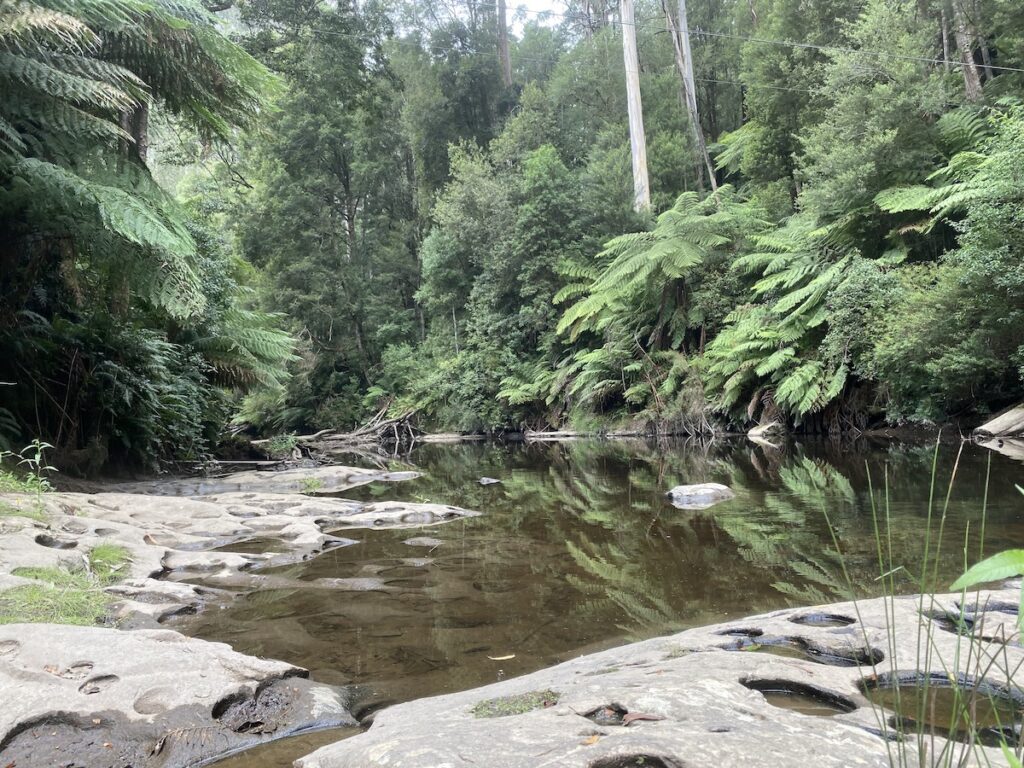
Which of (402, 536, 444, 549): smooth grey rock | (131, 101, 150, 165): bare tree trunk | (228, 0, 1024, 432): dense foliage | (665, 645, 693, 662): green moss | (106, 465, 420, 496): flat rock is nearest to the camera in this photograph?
(665, 645, 693, 662): green moss

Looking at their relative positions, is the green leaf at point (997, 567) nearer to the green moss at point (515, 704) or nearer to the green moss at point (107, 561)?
the green moss at point (515, 704)

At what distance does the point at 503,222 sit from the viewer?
19.4m

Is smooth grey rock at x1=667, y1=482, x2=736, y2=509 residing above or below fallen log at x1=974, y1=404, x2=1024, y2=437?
below

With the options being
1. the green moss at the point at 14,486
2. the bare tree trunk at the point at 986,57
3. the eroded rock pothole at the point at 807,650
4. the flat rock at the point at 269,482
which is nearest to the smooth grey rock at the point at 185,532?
the green moss at the point at 14,486

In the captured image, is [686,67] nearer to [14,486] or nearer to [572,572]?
[572,572]

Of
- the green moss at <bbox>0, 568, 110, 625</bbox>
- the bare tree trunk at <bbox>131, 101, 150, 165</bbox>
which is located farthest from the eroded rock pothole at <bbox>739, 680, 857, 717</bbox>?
the bare tree trunk at <bbox>131, 101, 150, 165</bbox>

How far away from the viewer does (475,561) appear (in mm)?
4027

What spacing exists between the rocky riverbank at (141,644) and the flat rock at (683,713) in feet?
1.28

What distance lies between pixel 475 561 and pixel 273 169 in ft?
68.5

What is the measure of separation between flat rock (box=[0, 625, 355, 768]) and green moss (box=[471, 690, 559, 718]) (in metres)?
0.49

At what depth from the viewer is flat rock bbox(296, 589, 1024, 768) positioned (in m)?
1.27

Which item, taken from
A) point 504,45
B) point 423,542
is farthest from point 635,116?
point 423,542

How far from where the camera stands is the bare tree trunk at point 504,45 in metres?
24.7

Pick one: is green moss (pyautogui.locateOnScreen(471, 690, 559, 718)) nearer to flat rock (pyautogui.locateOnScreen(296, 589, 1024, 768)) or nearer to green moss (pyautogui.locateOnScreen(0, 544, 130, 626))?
flat rock (pyautogui.locateOnScreen(296, 589, 1024, 768))
